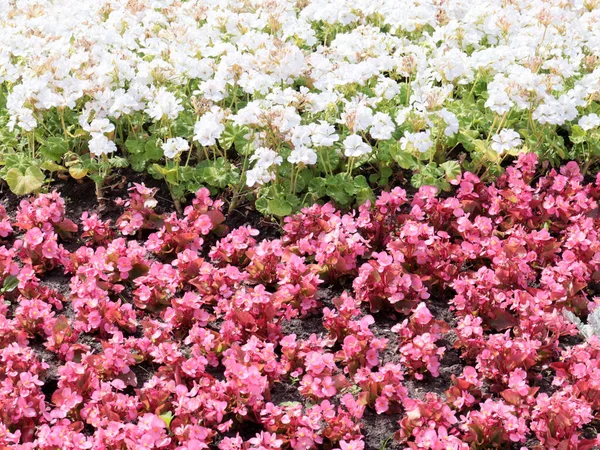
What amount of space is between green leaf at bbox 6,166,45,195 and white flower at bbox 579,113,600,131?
10.8 ft

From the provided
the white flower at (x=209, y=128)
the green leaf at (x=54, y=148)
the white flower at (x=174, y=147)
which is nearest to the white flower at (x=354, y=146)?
the white flower at (x=209, y=128)

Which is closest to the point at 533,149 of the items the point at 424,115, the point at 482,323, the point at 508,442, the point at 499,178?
Answer: the point at 499,178

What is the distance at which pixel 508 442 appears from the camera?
142 inches

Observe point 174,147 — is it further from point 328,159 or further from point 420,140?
point 420,140

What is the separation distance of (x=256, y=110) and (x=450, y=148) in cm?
150

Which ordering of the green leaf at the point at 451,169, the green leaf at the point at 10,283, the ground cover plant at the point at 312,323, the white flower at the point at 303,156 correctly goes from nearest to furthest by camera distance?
the ground cover plant at the point at 312,323 < the green leaf at the point at 10,283 < the white flower at the point at 303,156 < the green leaf at the point at 451,169

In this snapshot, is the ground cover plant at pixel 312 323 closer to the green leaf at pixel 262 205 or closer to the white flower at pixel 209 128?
the green leaf at pixel 262 205

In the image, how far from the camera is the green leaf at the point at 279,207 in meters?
4.84

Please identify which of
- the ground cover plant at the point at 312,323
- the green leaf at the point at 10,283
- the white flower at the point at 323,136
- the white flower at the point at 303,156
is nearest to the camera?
the ground cover plant at the point at 312,323

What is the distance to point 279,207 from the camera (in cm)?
486

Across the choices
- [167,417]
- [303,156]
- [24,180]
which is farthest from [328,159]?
[167,417]

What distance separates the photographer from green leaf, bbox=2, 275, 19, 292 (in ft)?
14.7

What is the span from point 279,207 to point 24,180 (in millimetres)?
1546

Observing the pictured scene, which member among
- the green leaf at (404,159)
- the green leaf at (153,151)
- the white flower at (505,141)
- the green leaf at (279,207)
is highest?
the white flower at (505,141)
